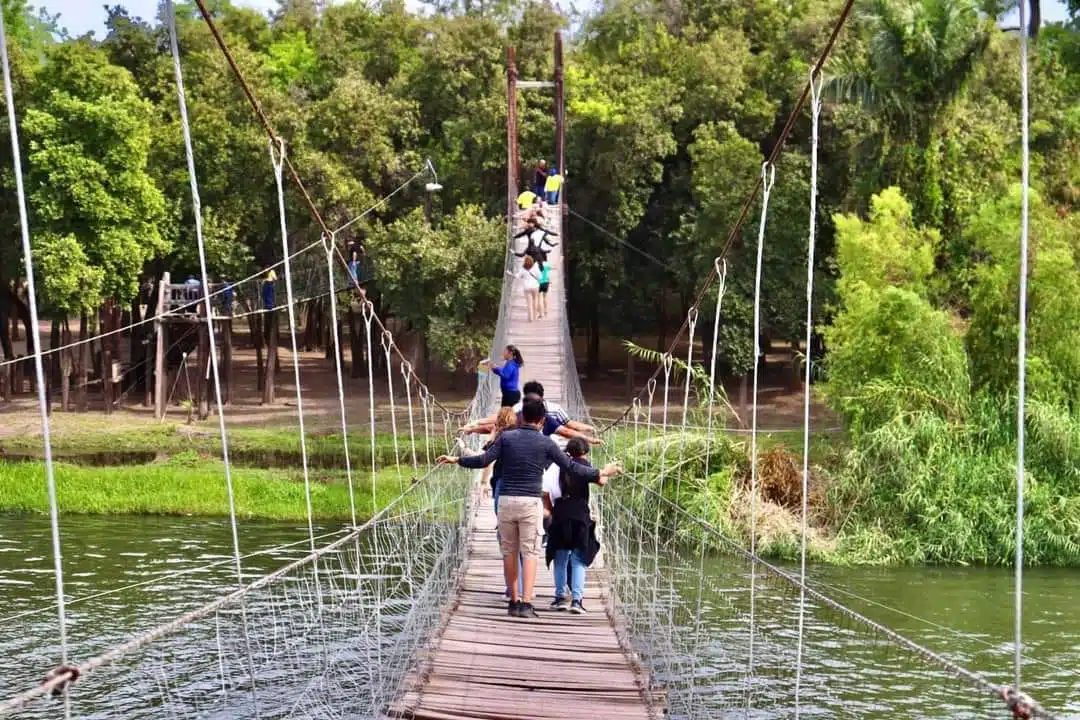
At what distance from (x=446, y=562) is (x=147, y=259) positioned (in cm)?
1537

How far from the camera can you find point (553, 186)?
17547 millimetres

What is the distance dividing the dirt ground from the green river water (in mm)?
5395

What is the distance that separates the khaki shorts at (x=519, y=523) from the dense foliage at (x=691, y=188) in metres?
8.65

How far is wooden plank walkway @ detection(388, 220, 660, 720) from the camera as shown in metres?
4.78

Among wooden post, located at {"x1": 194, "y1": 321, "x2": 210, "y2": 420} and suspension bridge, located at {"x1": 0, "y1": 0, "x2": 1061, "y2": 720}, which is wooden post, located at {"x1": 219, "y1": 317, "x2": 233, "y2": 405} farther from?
suspension bridge, located at {"x1": 0, "y1": 0, "x2": 1061, "y2": 720}

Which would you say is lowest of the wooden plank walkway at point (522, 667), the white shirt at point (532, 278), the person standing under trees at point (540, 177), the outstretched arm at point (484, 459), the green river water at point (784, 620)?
the green river water at point (784, 620)

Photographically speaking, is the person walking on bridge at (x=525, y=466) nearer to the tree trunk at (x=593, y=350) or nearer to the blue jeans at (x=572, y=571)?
the blue jeans at (x=572, y=571)

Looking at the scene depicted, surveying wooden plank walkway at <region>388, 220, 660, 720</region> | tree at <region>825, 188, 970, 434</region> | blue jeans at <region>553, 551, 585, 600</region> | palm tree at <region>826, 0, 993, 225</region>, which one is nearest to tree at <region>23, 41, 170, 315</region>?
palm tree at <region>826, 0, 993, 225</region>

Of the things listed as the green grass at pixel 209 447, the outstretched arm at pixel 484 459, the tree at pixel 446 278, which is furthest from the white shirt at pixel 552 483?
the tree at pixel 446 278

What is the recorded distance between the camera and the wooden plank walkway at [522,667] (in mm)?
4777

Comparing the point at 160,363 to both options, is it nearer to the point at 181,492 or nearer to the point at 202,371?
the point at 202,371

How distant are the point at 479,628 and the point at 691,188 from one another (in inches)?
655

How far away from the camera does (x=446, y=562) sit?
6801 millimetres

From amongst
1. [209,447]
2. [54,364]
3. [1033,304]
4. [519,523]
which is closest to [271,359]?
[209,447]
